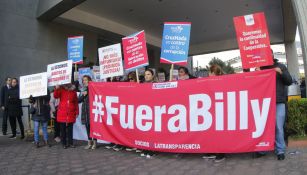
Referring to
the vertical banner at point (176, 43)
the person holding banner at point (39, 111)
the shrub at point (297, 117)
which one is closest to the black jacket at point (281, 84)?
the shrub at point (297, 117)

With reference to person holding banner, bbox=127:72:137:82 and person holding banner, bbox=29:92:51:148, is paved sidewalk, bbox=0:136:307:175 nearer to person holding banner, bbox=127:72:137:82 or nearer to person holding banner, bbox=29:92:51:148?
person holding banner, bbox=29:92:51:148

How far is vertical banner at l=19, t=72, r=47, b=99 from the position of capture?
26.9 feet

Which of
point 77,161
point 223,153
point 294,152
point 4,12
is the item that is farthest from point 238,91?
point 4,12

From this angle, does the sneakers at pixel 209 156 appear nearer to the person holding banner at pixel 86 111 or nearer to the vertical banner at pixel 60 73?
the person holding banner at pixel 86 111

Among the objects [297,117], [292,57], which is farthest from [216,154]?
[292,57]

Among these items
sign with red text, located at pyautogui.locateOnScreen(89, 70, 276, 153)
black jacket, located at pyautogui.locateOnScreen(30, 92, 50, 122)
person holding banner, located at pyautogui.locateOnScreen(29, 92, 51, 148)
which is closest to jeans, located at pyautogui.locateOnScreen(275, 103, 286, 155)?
sign with red text, located at pyautogui.locateOnScreen(89, 70, 276, 153)

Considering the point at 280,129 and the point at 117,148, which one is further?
the point at 117,148

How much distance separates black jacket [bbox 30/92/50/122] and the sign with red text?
201cm

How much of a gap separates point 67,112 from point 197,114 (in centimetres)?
329

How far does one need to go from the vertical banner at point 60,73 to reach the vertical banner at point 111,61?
2.52 feet

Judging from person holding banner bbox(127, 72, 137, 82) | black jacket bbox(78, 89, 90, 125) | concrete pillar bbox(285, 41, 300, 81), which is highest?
concrete pillar bbox(285, 41, 300, 81)

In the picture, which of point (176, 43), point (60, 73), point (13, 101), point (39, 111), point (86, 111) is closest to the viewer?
point (176, 43)

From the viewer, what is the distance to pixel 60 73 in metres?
8.07

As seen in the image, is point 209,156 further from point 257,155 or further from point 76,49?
point 76,49
